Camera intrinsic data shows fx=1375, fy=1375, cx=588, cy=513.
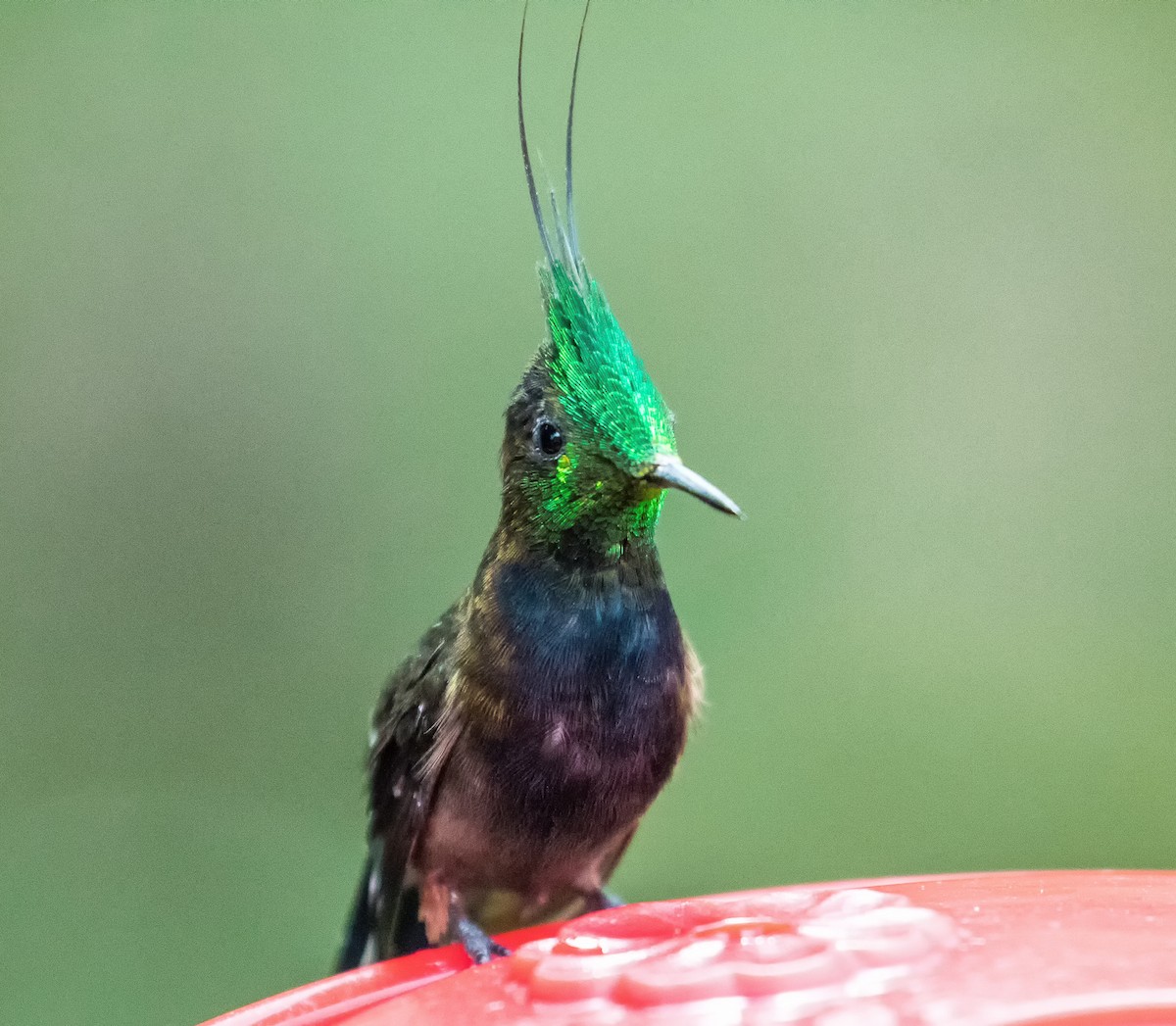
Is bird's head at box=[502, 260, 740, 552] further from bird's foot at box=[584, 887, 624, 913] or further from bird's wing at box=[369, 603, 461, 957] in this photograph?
bird's foot at box=[584, 887, 624, 913]

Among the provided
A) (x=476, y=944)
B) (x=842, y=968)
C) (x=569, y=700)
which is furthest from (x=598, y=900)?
(x=842, y=968)

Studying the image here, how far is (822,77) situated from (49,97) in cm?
216

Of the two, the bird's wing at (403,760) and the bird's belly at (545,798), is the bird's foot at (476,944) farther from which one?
the bird's wing at (403,760)

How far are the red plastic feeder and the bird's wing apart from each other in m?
0.83

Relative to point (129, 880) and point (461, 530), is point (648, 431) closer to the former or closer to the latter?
point (461, 530)

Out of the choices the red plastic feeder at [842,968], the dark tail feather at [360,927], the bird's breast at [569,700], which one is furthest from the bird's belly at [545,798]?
the red plastic feeder at [842,968]


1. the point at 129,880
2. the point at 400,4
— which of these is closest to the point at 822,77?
the point at 400,4

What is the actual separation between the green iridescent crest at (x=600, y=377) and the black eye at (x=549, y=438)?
54 millimetres

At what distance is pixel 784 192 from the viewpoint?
3.91 m

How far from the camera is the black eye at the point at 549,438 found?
196 centimetres

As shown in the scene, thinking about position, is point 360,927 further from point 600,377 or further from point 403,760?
point 600,377

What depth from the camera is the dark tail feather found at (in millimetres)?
2477

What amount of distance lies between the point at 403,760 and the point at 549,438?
0.69 m

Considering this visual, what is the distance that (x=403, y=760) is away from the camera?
2354mm
